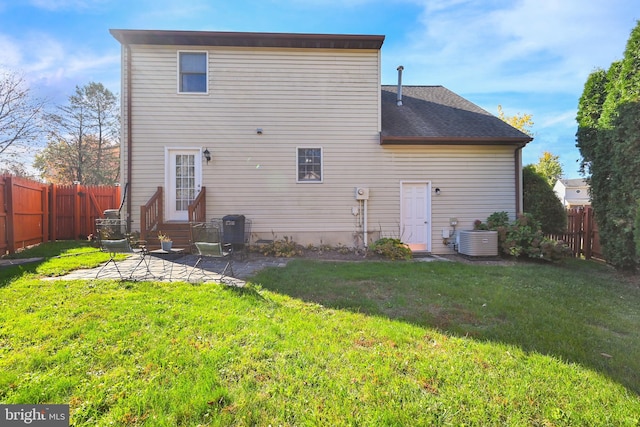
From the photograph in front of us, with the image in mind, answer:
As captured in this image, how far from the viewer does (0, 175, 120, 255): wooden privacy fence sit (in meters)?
6.89

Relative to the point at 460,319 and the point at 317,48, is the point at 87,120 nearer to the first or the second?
the point at 317,48

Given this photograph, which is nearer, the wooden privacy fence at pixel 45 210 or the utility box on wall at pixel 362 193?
the wooden privacy fence at pixel 45 210

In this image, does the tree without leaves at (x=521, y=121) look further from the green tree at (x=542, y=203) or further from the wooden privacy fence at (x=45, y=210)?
the wooden privacy fence at (x=45, y=210)

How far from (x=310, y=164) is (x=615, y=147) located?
684cm

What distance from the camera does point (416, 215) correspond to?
8516 mm

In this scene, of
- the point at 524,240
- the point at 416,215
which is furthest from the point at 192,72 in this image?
the point at 524,240

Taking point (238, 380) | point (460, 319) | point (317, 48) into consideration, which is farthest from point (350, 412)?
point (317, 48)

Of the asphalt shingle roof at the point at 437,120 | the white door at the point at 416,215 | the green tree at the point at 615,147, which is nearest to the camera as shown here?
the green tree at the point at 615,147

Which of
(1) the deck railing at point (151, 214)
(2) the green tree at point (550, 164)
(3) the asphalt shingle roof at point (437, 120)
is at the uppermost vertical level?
(2) the green tree at point (550, 164)

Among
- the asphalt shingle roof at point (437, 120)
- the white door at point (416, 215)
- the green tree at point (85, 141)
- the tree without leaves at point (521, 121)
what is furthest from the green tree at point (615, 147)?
the green tree at point (85, 141)

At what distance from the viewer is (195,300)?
3721 mm

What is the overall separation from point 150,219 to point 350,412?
7.55 m

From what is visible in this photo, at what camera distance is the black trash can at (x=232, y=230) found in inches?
292

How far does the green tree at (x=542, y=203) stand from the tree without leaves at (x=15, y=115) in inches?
877
